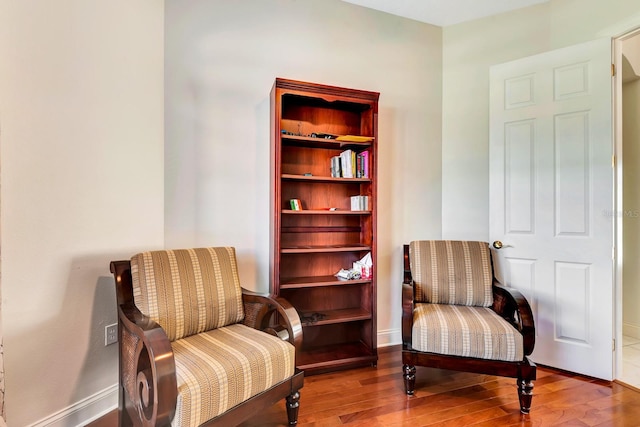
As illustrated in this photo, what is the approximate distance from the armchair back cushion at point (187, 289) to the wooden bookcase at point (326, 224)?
39 cm

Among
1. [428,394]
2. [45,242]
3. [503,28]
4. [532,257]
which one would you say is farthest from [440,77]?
[45,242]

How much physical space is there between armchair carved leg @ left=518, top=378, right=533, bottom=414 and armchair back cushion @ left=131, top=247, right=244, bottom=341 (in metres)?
1.62

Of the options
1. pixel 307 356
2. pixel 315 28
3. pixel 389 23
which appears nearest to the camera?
pixel 307 356

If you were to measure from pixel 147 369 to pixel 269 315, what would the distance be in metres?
0.71

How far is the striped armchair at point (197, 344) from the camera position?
1145mm

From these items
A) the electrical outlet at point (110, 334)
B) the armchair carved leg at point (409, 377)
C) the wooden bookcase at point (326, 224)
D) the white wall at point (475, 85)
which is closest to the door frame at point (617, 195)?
the white wall at point (475, 85)

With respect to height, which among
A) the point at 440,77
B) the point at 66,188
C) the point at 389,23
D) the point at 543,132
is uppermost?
the point at 389,23

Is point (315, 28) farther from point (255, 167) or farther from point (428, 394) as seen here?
point (428, 394)

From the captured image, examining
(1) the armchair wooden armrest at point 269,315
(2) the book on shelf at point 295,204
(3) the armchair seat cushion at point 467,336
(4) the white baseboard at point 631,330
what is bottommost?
(4) the white baseboard at point 631,330

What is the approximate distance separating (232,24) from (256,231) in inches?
60.7

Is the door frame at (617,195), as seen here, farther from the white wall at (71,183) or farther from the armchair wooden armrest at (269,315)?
the white wall at (71,183)

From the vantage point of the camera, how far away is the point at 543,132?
2262mm

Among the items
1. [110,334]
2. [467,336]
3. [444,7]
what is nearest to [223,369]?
[110,334]

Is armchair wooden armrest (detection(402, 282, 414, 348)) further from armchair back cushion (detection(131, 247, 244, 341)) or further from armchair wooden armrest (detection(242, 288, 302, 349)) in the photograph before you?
armchair back cushion (detection(131, 247, 244, 341))
